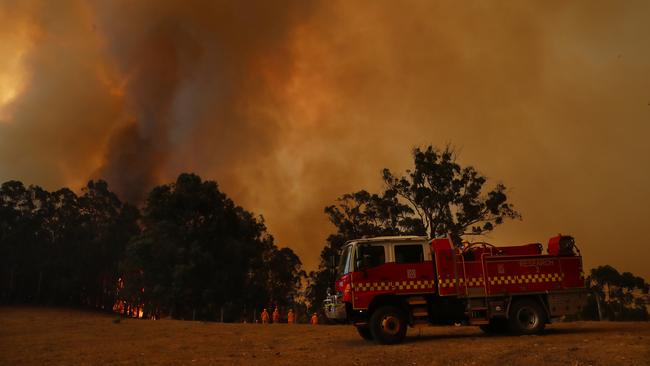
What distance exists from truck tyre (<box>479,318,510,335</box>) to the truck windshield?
18.2ft

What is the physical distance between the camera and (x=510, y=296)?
1608 cm

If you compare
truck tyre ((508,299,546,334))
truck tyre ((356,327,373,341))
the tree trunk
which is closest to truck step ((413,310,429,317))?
truck tyre ((356,327,373,341))

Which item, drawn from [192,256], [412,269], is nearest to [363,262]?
[412,269]

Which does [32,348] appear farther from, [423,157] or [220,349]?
[423,157]

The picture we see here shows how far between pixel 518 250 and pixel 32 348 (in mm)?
17065

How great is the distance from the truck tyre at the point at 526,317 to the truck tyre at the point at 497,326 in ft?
2.26

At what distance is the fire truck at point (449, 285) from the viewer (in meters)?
15.2

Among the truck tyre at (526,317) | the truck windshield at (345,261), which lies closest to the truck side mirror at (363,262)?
the truck windshield at (345,261)

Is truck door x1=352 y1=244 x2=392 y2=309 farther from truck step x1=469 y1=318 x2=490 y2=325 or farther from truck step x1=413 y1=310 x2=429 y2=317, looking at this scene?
truck step x1=469 y1=318 x2=490 y2=325

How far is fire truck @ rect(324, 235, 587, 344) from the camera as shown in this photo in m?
15.2

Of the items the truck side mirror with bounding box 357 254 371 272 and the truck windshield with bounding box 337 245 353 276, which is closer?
the truck side mirror with bounding box 357 254 371 272

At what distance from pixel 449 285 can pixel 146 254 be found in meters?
37.8

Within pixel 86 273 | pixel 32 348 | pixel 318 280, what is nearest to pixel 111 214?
pixel 86 273

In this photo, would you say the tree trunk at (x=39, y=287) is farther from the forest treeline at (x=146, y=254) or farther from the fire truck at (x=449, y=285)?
the fire truck at (x=449, y=285)
